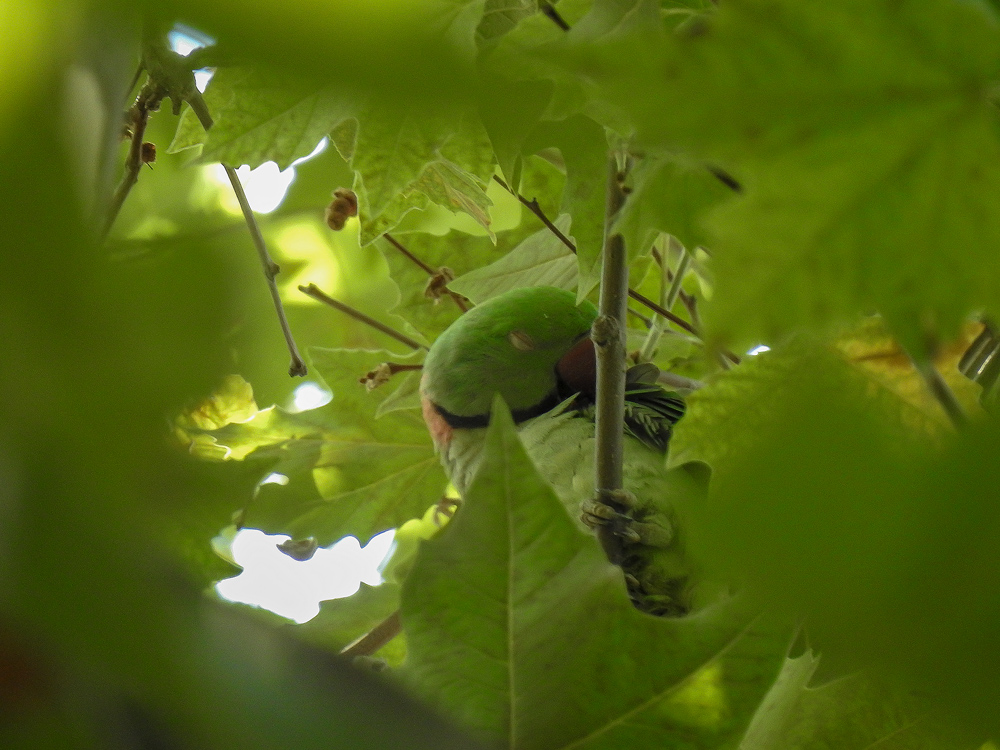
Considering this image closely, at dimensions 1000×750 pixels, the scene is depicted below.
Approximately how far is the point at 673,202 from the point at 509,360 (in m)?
1.07

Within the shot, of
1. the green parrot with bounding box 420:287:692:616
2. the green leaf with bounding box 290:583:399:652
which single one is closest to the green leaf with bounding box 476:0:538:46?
the green parrot with bounding box 420:287:692:616

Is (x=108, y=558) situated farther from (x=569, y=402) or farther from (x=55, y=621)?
(x=569, y=402)

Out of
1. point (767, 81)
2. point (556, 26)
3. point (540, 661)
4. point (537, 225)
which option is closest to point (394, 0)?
point (767, 81)

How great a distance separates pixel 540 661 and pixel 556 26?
0.69 meters

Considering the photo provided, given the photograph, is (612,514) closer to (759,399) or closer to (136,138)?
(759,399)

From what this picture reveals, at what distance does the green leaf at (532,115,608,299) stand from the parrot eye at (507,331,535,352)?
2.60ft

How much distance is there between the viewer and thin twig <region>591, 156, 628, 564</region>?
3.65 ft

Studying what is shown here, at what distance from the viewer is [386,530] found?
191 centimetres

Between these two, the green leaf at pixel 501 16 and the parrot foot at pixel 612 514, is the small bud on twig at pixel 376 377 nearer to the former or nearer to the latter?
the parrot foot at pixel 612 514

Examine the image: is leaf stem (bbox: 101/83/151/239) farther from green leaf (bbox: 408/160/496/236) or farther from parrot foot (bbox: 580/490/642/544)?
parrot foot (bbox: 580/490/642/544)

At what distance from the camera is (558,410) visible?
189 centimetres

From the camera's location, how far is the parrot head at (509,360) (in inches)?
76.7

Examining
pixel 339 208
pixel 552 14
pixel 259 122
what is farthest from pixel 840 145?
pixel 339 208

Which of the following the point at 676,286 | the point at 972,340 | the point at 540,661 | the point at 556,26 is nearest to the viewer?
the point at 540,661
